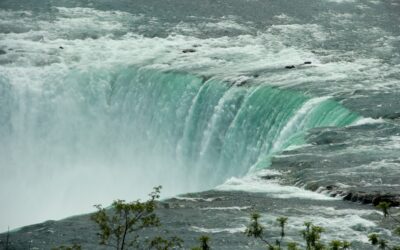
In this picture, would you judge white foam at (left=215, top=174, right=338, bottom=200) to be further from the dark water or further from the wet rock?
the wet rock

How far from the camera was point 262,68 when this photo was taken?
30.7m

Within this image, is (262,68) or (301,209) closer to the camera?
(301,209)

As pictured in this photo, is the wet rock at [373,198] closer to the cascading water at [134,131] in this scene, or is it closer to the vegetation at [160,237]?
the vegetation at [160,237]

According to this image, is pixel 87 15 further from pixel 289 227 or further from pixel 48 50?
pixel 289 227

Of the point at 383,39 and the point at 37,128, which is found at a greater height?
the point at 383,39

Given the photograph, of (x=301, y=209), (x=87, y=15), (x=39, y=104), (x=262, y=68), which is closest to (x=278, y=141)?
(x=262, y=68)

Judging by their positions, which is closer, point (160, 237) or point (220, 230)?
point (160, 237)

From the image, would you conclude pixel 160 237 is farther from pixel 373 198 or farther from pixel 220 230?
pixel 373 198

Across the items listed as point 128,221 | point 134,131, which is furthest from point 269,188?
point 134,131

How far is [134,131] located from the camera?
32594mm

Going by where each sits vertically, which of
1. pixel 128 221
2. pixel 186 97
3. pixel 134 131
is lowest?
pixel 128 221

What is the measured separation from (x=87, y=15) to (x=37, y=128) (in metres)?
7.15

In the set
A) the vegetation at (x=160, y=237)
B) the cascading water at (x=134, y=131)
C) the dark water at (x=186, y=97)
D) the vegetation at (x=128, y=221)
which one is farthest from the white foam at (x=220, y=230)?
the cascading water at (x=134, y=131)

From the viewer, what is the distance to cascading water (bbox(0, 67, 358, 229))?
90.8 ft
